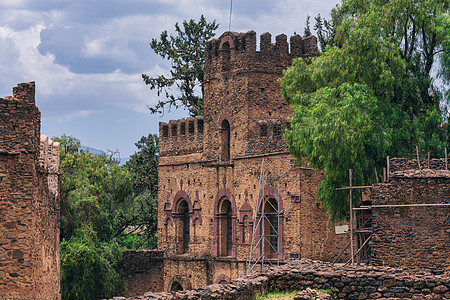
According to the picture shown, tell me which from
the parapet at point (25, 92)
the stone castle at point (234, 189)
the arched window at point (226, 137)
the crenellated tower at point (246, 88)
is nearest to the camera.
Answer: the parapet at point (25, 92)

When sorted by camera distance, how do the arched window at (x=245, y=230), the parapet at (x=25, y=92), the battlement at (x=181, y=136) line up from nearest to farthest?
the parapet at (x=25, y=92) → the arched window at (x=245, y=230) → the battlement at (x=181, y=136)

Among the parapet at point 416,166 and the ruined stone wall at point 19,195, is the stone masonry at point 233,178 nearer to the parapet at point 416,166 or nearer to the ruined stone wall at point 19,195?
the parapet at point 416,166

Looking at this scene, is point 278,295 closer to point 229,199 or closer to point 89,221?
point 229,199

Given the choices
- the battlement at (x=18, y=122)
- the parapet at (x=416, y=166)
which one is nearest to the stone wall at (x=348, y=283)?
the parapet at (x=416, y=166)

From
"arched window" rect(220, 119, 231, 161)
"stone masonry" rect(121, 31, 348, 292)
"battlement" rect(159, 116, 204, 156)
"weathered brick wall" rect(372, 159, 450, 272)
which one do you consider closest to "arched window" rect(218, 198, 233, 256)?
"stone masonry" rect(121, 31, 348, 292)

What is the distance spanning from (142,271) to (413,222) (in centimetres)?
2054

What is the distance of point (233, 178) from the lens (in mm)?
33188

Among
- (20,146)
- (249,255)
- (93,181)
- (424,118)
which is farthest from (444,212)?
(93,181)

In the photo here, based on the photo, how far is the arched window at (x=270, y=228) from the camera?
31.0 m

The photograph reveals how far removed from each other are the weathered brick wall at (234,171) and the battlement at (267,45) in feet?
0.15

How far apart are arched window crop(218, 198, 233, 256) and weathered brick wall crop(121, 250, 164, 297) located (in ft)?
16.9

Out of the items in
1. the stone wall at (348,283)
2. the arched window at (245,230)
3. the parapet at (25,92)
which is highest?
the parapet at (25,92)

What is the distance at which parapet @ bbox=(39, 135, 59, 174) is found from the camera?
17391 mm

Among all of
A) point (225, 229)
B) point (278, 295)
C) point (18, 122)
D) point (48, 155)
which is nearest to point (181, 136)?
point (225, 229)
